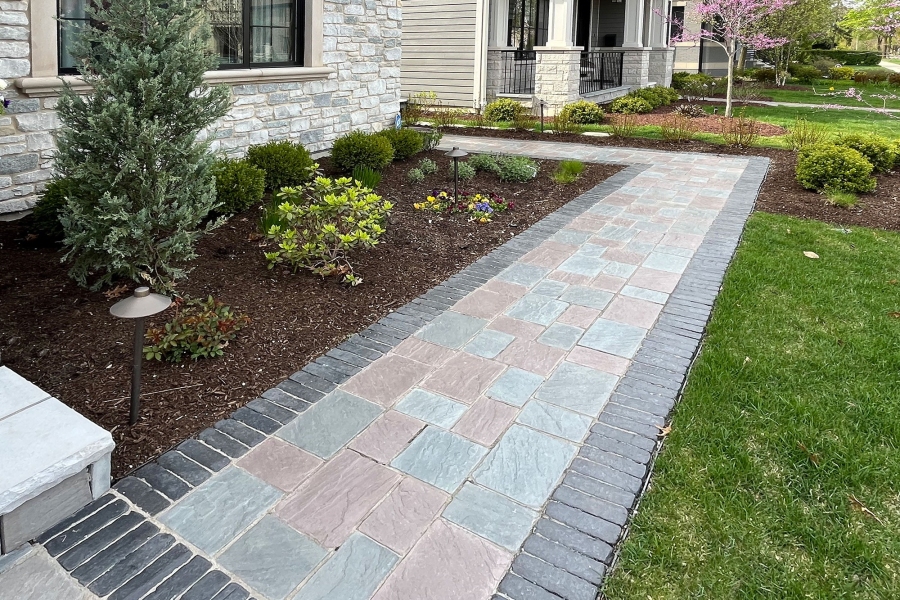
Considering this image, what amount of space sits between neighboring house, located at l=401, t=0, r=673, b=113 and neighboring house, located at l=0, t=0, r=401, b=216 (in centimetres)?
499

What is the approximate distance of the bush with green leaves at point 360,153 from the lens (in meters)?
7.09

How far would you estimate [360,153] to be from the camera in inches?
279

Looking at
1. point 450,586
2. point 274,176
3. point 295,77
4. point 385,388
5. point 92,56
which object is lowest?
point 450,586

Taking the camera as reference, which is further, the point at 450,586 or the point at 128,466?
the point at 128,466

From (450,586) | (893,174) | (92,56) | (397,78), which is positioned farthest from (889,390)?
(397,78)

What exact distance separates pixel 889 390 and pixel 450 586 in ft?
7.97

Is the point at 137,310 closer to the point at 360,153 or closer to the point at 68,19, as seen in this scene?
the point at 68,19

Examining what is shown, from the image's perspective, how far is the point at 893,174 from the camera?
26.0ft

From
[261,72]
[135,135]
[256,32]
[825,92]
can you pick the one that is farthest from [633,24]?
[135,135]

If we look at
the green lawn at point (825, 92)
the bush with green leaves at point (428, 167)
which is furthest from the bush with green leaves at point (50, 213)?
the green lawn at point (825, 92)

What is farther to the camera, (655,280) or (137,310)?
(655,280)

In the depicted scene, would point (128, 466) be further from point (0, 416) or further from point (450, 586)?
point (450, 586)

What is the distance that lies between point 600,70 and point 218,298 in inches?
559

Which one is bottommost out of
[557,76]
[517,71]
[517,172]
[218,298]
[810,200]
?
[218,298]
